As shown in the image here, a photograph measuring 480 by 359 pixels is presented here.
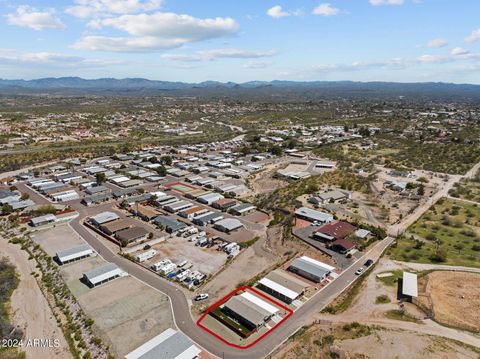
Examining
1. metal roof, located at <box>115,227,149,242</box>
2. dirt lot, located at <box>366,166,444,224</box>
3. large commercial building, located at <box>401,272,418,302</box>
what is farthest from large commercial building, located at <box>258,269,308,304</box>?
dirt lot, located at <box>366,166,444,224</box>

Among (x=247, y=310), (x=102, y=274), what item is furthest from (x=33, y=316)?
(x=247, y=310)

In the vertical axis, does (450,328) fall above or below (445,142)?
below

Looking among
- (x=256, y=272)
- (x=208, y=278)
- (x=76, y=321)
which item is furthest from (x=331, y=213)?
(x=76, y=321)

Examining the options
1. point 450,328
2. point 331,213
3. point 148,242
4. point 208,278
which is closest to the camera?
point 450,328

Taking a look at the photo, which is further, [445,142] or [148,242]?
[445,142]

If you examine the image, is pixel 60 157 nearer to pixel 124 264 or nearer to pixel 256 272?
pixel 124 264

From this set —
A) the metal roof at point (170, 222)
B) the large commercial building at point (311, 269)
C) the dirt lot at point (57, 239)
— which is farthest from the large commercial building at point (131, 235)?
the large commercial building at point (311, 269)

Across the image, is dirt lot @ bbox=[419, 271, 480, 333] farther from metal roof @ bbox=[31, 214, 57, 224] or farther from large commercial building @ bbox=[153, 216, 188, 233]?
metal roof @ bbox=[31, 214, 57, 224]

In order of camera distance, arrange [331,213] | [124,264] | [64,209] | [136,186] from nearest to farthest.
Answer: [124,264]
[331,213]
[64,209]
[136,186]
